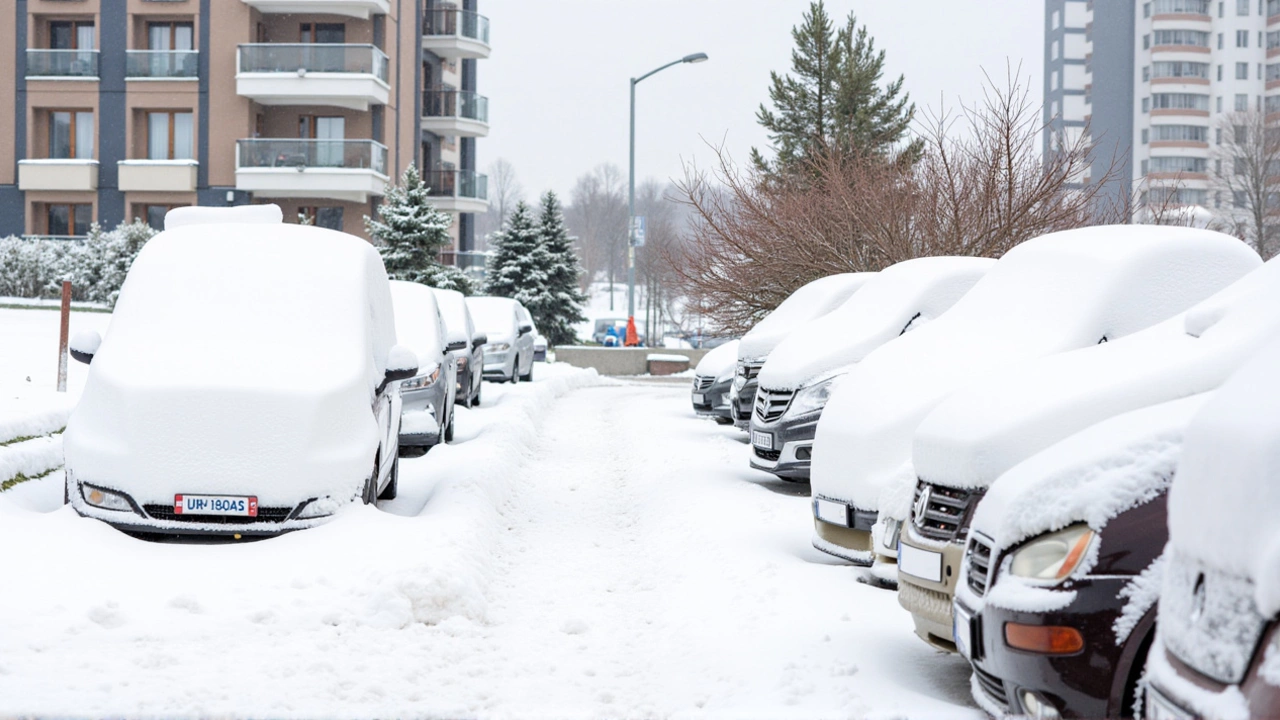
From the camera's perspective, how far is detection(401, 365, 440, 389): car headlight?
1262cm

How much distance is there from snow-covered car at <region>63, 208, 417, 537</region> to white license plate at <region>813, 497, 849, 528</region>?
100 inches

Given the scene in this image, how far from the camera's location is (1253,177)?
7062 centimetres

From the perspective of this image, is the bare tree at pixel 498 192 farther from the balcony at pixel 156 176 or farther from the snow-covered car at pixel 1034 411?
the snow-covered car at pixel 1034 411

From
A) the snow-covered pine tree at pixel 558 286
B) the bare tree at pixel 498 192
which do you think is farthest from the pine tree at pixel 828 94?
the bare tree at pixel 498 192

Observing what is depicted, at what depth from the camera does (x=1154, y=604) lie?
3982 mm

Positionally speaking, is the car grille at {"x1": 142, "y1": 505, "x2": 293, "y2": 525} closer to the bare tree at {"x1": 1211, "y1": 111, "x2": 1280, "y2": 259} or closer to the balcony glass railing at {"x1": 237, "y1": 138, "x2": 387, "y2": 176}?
the balcony glass railing at {"x1": 237, "y1": 138, "x2": 387, "y2": 176}

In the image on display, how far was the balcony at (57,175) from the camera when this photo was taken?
42.3m

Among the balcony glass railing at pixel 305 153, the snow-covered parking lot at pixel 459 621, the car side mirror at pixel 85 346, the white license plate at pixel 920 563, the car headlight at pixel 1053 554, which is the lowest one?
the snow-covered parking lot at pixel 459 621

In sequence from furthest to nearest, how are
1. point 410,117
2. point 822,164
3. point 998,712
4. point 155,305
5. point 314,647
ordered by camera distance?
point 410,117 → point 822,164 → point 155,305 → point 314,647 → point 998,712

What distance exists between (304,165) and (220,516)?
36.5 m

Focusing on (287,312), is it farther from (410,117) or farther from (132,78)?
(410,117)

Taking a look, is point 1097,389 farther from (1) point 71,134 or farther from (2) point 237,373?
(1) point 71,134

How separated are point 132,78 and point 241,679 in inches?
1617


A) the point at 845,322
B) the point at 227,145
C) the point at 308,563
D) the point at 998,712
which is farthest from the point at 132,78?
the point at 998,712
